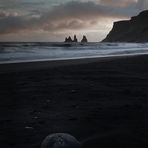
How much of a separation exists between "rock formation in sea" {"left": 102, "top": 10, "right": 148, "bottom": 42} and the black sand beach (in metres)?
103

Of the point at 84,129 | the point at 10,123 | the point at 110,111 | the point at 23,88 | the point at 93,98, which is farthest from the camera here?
the point at 23,88

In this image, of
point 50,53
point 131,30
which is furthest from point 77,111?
point 131,30

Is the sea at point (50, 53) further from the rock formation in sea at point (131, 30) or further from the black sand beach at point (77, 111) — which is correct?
the rock formation in sea at point (131, 30)

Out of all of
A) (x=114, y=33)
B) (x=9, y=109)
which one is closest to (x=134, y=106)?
(x=9, y=109)

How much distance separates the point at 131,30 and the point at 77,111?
5020 inches

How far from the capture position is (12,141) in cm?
405

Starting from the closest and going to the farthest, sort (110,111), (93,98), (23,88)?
1. (110,111)
2. (93,98)
3. (23,88)

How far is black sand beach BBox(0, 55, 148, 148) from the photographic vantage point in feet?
13.5

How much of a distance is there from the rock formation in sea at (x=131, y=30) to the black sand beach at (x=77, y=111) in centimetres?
10331

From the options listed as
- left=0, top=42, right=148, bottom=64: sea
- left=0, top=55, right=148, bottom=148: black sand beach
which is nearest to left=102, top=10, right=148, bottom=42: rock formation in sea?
left=0, top=42, right=148, bottom=64: sea

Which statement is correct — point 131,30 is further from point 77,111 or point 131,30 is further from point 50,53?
point 77,111

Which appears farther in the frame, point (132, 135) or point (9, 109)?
point (9, 109)

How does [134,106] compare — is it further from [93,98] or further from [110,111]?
[93,98]

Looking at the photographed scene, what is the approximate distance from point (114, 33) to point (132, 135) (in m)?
143
